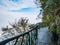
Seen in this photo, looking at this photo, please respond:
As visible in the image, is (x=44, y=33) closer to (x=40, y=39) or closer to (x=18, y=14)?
(x=40, y=39)

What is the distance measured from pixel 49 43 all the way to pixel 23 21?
462 cm

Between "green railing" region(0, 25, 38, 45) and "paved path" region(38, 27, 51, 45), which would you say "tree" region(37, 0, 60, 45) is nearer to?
"paved path" region(38, 27, 51, 45)

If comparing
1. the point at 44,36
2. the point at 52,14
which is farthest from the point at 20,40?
the point at 44,36

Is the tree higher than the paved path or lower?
higher

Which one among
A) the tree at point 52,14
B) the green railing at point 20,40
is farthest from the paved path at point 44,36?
the green railing at point 20,40

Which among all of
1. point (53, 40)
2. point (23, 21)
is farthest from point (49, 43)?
point (23, 21)

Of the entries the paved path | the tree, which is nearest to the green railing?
the tree

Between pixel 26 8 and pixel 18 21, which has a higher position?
pixel 26 8

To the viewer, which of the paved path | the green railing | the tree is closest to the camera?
the green railing

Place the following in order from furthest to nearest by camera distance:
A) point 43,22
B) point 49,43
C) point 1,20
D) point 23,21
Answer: point 23,21
point 1,20
point 43,22
point 49,43

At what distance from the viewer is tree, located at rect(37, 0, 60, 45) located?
4613 mm

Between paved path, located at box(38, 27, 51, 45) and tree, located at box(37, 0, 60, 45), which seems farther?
paved path, located at box(38, 27, 51, 45)

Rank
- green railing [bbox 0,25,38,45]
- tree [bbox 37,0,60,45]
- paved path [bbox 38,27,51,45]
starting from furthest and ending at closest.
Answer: paved path [bbox 38,27,51,45] < tree [bbox 37,0,60,45] < green railing [bbox 0,25,38,45]

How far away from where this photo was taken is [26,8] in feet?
31.9
